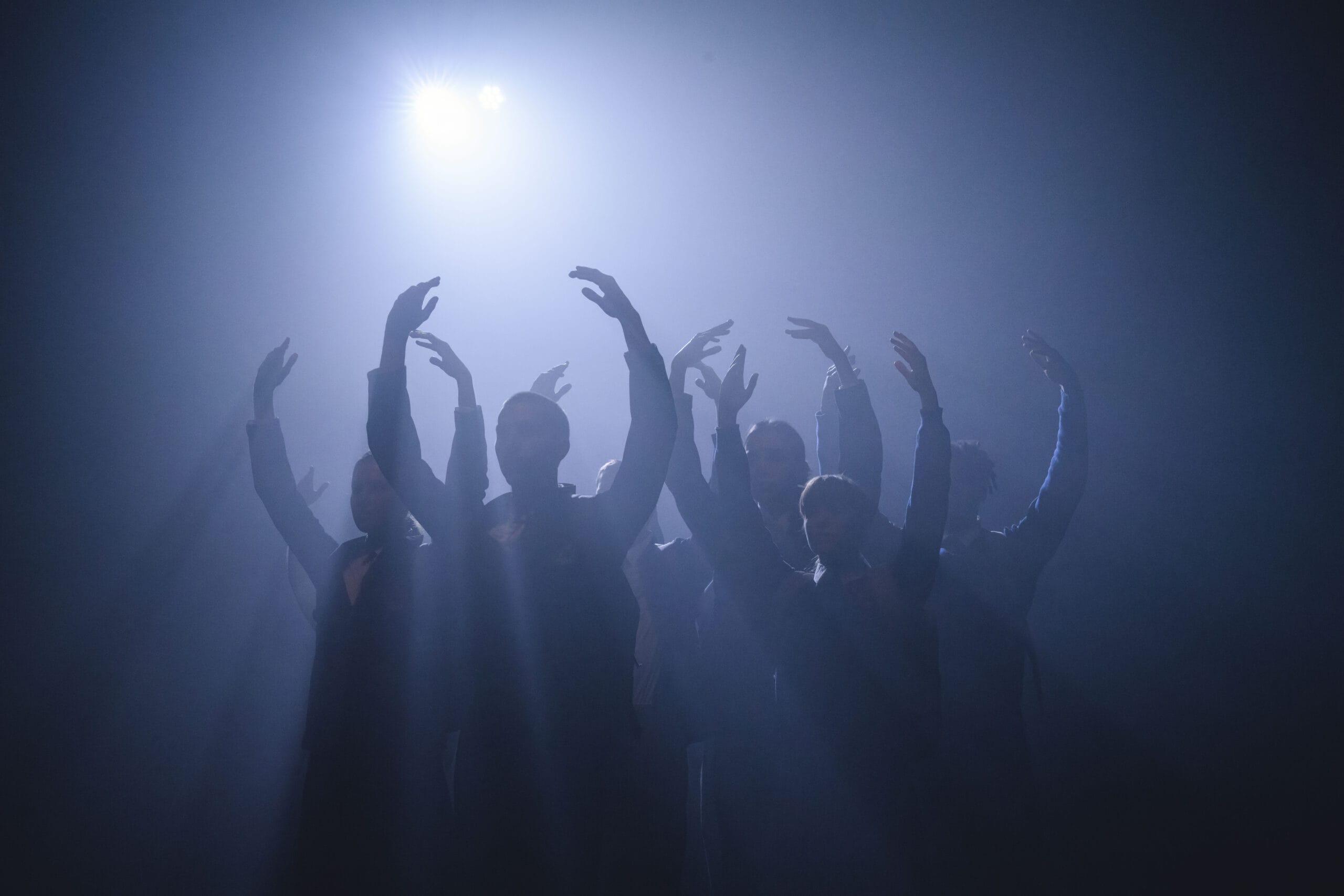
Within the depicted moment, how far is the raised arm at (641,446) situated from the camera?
1.22m

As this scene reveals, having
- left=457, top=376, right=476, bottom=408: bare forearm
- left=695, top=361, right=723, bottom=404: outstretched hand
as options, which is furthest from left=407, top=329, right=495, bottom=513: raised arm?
left=695, top=361, right=723, bottom=404: outstretched hand

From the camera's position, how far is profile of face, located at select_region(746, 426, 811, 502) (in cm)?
195

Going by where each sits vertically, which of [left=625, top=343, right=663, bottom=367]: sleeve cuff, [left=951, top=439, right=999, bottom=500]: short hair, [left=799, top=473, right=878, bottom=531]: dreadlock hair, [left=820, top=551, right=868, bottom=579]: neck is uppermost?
[left=625, top=343, right=663, bottom=367]: sleeve cuff

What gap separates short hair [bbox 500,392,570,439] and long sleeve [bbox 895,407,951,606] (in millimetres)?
853

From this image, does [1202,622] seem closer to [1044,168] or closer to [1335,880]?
[1335,880]

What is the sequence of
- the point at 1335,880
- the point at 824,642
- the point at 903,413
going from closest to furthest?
the point at 824,642 < the point at 1335,880 < the point at 903,413

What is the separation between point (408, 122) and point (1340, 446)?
533 centimetres

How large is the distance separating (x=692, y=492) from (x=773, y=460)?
592 millimetres

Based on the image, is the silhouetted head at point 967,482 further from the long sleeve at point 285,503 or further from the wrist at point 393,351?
the long sleeve at point 285,503

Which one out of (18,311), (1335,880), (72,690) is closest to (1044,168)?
(1335,880)

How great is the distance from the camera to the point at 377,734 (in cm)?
129

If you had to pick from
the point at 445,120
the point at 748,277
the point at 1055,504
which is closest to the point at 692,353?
the point at 1055,504

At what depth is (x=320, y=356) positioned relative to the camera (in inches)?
128

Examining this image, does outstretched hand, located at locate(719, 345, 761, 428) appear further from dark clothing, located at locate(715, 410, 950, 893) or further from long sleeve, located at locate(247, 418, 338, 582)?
long sleeve, located at locate(247, 418, 338, 582)
